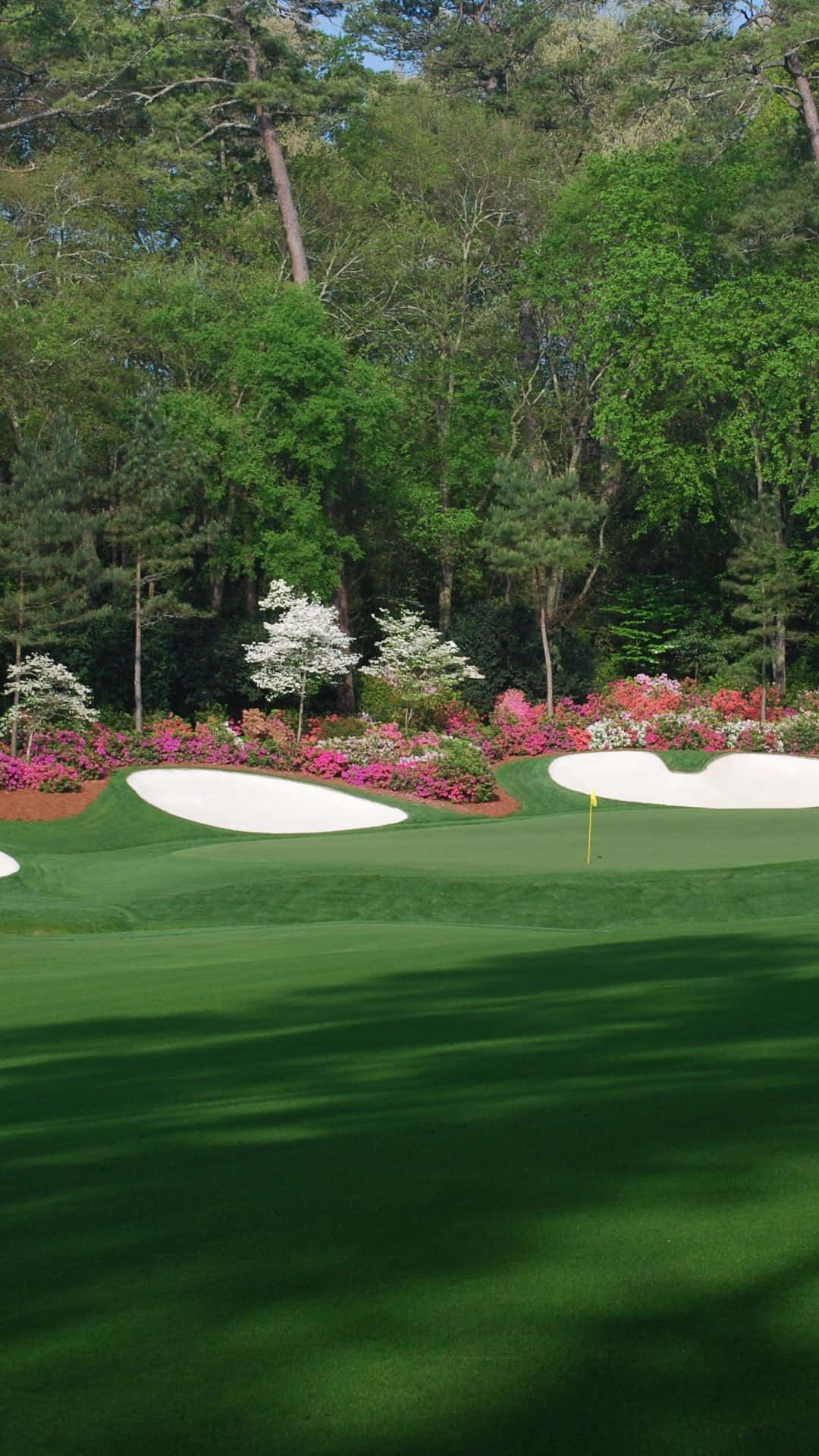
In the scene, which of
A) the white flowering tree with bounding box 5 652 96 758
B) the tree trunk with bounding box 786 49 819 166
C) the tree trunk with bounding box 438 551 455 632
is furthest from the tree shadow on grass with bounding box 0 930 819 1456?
the tree trunk with bounding box 786 49 819 166

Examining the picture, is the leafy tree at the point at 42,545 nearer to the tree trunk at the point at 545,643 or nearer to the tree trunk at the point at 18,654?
the tree trunk at the point at 18,654

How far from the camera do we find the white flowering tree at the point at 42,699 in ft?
87.1

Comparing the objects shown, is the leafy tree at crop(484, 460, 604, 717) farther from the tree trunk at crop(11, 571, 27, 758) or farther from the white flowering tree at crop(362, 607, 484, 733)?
the tree trunk at crop(11, 571, 27, 758)

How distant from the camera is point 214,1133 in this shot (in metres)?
4.80

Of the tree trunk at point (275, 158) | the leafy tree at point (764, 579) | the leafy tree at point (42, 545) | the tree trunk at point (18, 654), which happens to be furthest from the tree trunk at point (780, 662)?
the tree trunk at point (18, 654)

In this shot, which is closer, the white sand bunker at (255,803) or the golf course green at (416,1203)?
the golf course green at (416,1203)

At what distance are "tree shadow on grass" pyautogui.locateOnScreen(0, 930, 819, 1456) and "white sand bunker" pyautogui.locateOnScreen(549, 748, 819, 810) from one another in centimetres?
1907

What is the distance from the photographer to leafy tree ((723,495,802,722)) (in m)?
32.9

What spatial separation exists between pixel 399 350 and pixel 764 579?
12294 millimetres

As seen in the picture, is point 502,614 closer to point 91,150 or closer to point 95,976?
point 91,150

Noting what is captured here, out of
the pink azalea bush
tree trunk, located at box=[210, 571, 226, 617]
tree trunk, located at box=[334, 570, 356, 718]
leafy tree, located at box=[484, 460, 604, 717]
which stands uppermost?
leafy tree, located at box=[484, 460, 604, 717]

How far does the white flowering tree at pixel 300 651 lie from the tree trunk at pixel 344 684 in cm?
238

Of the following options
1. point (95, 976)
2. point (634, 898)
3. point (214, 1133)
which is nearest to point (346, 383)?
point (634, 898)

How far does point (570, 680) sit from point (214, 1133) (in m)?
30.0
